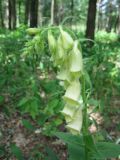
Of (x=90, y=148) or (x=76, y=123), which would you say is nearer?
(x=76, y=123)

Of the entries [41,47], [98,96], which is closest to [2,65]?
[98,96]

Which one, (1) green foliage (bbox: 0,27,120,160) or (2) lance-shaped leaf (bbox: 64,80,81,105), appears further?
(1) green foliage (bbox: 0,27,120,160)

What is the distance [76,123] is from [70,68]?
0.26 meters

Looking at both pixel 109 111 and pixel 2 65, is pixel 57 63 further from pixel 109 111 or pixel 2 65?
pixel 2 65

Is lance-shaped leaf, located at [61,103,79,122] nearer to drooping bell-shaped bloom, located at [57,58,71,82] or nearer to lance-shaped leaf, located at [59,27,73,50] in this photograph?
drooping bell-shaped bloom, located at [57,58,71,82]

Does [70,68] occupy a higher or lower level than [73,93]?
higher

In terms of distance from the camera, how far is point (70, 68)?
1.32 metres

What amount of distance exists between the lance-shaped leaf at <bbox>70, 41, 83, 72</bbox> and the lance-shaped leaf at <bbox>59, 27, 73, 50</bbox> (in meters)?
0.02

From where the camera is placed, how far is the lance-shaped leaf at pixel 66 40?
132cm

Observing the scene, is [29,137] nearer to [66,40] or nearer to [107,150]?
[107,150]

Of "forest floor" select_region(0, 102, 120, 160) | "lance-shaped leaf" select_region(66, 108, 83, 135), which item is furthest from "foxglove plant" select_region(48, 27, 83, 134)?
"forest floor" select_region(0, 102, 120, 160)

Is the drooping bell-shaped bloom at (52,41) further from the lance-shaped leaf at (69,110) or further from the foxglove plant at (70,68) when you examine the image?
the lance-shaped leaf at (69,110)

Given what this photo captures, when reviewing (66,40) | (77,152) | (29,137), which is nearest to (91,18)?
(29,137)

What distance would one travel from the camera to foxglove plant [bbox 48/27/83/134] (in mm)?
1320
